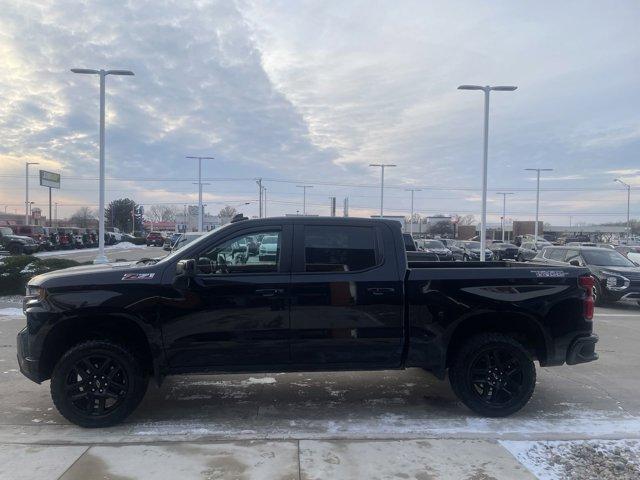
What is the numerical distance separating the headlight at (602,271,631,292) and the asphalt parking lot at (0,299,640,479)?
7.51 meters

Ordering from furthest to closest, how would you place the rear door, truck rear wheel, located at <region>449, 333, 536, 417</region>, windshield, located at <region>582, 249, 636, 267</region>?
windshield, located at <region>582, 249, 636, 267</region>, truck rear wheel, located at <region>449, 333, 536, 417</region>, the rear door

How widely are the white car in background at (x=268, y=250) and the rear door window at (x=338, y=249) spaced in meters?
0.30

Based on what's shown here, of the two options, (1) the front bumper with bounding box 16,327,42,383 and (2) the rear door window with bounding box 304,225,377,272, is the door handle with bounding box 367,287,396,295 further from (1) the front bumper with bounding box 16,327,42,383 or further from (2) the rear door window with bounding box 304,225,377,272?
(1) the front bumper with bounding box 16,327,42,383

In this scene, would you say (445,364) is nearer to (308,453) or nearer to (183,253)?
(308,453)

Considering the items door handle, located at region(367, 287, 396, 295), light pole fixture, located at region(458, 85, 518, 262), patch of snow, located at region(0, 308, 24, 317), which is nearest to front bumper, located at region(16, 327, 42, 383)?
door handle, located at region(367, 287, 396, 295)

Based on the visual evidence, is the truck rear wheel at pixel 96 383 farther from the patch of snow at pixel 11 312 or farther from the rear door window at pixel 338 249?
the patch of snow at pixel 11 312

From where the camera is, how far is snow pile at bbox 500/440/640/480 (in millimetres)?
3975

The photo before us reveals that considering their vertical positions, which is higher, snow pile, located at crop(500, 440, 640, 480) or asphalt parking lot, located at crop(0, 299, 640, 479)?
snow pile, located at crop(500, 440, 640, 480)

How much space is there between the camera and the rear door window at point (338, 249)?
16.6 feet

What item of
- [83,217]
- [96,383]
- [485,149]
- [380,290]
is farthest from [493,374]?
[83,217]

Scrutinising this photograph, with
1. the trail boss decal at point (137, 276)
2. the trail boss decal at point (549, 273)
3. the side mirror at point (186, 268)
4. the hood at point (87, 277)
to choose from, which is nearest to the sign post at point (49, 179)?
the hood at point (87, 277)

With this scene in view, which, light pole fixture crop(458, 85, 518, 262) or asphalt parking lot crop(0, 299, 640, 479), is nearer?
asphalt parking lot crop(0, 299, 640, 479)

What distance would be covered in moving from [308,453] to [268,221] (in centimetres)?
213

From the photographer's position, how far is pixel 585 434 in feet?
15.7
